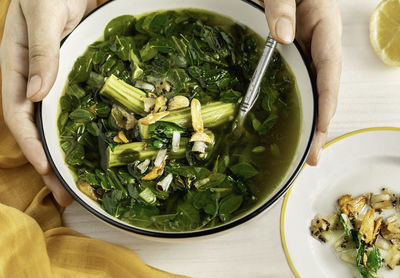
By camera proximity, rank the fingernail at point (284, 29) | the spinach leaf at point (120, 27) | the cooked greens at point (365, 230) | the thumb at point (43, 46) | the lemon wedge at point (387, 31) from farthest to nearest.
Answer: the lemon wedge at point (387, 31)
the spinach leaf at point (120, 27)
the cooked greens at point (365, 230)
the thumb at point (43, 46)
the fingernail at point (284, 29)

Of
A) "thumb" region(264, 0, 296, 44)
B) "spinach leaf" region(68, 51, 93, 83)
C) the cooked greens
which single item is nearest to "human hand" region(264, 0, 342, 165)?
"thumb" region(264, 0, 296, 44)

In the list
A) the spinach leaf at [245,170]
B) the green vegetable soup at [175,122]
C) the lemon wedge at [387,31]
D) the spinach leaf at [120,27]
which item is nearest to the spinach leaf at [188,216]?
the green vegetable soup at [175,122]

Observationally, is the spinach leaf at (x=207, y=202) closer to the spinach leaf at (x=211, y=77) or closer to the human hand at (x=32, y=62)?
the spinach leaf at (x=211, y=77)

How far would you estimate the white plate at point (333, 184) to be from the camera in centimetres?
146

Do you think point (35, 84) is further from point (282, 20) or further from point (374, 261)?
point (374, 261)

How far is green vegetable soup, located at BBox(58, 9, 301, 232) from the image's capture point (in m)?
1.31

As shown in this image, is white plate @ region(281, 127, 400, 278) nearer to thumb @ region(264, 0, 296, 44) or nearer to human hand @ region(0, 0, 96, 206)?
thumb @ region(264, 0, 296, 44)

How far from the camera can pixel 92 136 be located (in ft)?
4.66

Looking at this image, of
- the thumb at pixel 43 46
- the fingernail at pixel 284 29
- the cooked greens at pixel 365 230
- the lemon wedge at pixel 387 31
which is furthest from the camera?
the lemon wedge at pixel 387 31

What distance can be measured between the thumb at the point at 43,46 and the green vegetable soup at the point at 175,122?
136 millimetres

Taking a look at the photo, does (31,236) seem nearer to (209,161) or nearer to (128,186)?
(128,186)

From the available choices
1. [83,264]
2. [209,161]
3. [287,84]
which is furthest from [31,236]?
[287,84]

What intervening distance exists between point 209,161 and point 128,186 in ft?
0.85

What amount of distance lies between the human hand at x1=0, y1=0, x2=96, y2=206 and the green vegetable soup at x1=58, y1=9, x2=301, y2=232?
0.12 meters
